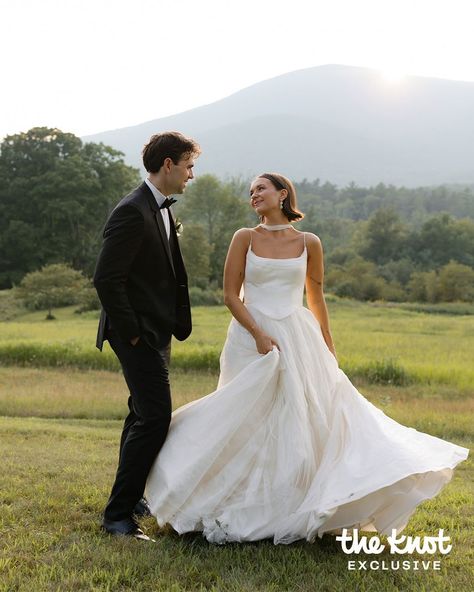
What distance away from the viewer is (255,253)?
542 cm

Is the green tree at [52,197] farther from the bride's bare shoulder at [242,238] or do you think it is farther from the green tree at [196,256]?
the bride's bare shoulder at [242,238]

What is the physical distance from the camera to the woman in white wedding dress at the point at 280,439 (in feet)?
15.2

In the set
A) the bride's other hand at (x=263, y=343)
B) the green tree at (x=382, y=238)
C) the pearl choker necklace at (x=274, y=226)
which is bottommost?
the green tree at (x=382, y=238)

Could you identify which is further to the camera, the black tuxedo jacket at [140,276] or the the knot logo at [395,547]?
the black tuxedo jacket at [140,276]

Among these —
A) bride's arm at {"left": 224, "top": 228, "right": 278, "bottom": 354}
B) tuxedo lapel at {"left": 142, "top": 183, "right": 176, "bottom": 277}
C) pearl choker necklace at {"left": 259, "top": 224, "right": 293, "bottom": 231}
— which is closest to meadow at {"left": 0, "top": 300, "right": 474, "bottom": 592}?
bride's arm at {"left": 224, "top": 228, "right": 278, "bottom": 354}

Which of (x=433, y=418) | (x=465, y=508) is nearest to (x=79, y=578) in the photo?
(x=465, y=508)

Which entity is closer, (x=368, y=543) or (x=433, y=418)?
(x=368, y=543)

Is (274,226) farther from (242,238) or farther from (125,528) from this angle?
(125,528)

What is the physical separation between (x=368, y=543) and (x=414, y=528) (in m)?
0.58

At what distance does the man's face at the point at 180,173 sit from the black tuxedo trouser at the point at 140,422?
1128mm

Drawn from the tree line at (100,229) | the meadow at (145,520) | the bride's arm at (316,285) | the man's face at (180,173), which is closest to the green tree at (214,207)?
the tree line at (100,229)

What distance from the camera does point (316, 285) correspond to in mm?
5684

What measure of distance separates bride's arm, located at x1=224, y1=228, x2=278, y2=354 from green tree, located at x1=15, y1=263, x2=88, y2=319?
3765cm

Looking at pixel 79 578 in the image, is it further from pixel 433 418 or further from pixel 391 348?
pixel 391 348
